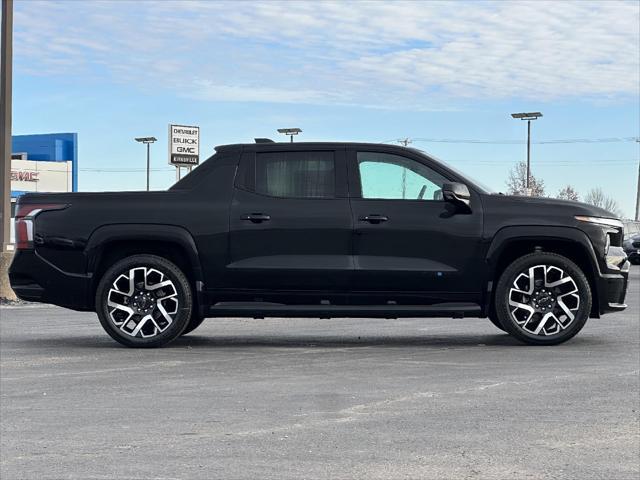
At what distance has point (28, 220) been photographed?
402 inches

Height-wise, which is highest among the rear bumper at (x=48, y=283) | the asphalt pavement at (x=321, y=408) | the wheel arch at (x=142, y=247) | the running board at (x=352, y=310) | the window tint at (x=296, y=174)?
the window tint at (x=296, y=174)

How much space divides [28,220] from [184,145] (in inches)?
712

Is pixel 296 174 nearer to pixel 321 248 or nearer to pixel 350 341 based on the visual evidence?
pixel 321 248

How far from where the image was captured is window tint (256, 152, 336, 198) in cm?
1009

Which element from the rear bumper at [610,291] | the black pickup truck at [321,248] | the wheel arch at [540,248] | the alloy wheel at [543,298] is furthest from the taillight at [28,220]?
the rear bumper at [610,291]

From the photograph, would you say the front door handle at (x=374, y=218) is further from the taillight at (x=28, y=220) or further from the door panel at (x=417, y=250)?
the taillight at (x=28, y=220)

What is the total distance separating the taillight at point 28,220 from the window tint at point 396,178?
2815mm

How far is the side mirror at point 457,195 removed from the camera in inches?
382

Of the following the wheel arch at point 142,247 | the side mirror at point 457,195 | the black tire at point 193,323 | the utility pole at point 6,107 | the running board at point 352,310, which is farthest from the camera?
the utility pole at point 6,107

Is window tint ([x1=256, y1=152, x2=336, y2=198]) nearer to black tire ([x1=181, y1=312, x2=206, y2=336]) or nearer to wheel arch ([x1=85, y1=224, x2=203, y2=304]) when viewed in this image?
wheel arch ([x1=85, y1=224, x2=203, y2=304])

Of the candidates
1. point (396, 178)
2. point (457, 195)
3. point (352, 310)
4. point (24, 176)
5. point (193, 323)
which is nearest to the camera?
point (457, 195)

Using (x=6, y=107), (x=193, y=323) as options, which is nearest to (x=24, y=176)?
(x=6, y=107)

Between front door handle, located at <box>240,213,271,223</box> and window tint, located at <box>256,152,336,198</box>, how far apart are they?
0.24 meters

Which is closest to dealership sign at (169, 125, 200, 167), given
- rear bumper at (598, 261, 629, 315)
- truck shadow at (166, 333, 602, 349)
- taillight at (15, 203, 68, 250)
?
truck shadow at (166, 333, 602, 349)
